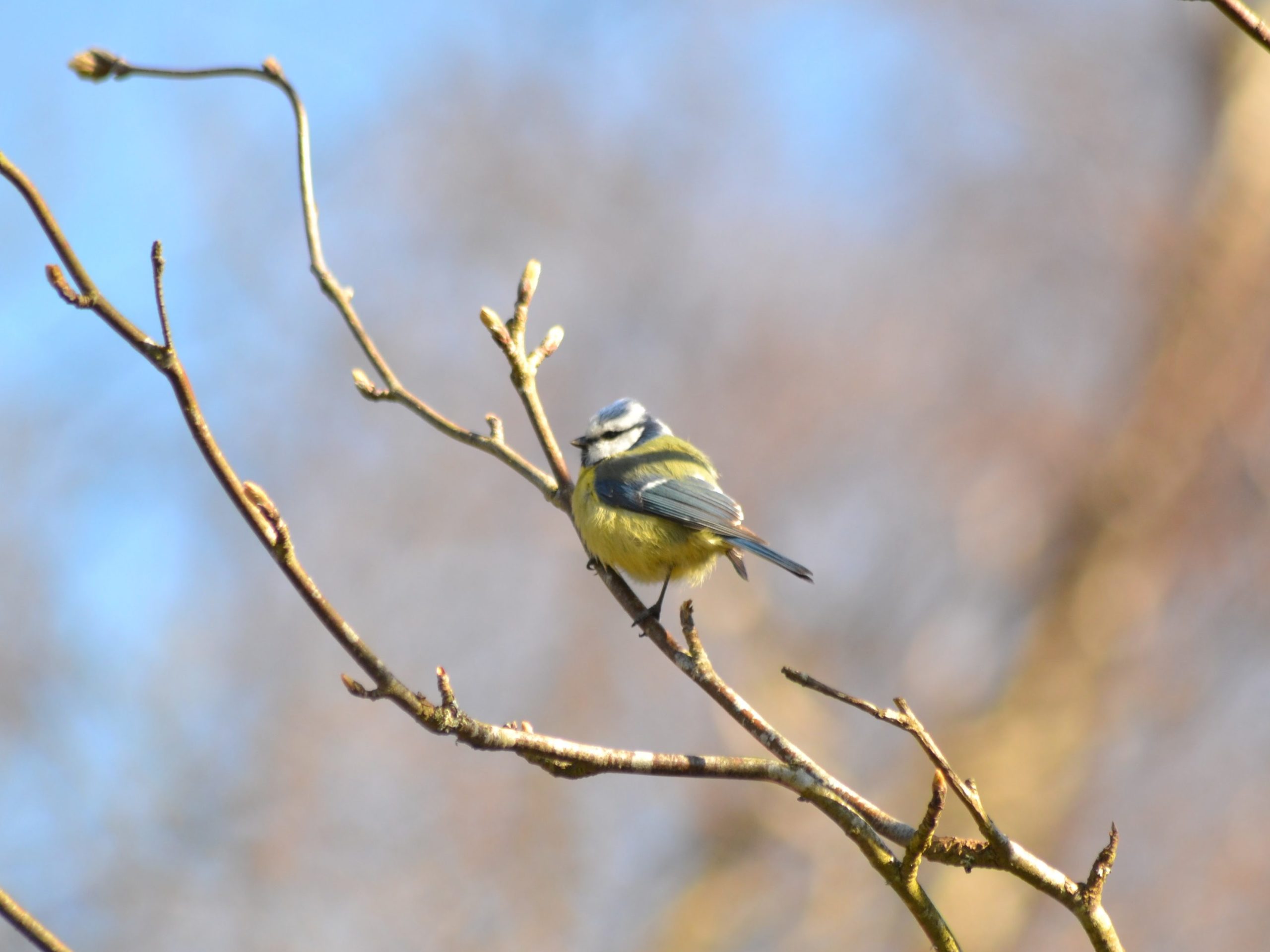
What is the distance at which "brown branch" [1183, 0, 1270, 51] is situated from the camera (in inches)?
51.3

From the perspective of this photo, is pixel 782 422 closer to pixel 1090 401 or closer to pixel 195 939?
pixel 1090 401

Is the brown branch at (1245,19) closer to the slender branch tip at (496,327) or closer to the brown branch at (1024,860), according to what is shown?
the brown branch at (1024,860)

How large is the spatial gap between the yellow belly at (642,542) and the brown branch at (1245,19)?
2516mm

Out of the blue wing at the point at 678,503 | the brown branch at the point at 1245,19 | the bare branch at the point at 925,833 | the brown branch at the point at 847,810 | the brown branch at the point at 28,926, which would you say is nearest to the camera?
the brown branch at the point at 28,926

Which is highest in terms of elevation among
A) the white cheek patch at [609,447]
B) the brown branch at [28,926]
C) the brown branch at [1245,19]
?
the white cheek patch at [609,447]

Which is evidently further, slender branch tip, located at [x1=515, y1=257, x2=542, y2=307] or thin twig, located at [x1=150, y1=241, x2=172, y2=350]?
slender branch tip, located at [x1=515, y1=257, x2=542, y2=307]

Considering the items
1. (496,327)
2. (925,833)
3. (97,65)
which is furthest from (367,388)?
(925,833)

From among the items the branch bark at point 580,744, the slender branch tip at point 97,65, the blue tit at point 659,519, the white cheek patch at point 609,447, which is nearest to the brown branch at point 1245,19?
the branch bark at point 580,744

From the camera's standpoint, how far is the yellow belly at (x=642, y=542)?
376 cm

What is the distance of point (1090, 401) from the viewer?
1166 centimetres

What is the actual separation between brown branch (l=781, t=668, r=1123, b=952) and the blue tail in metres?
1.51

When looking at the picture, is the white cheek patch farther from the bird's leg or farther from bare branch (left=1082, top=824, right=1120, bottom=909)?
bare branch (left=1082, top=824, right=1120, bottom=909)

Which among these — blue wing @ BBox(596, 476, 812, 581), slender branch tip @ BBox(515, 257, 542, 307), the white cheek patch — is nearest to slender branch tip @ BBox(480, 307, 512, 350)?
slender branch tip @ BBox(515, 257, 542, 307)

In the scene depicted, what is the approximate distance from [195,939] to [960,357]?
862 cm
